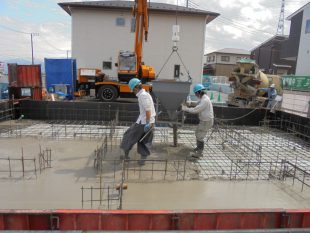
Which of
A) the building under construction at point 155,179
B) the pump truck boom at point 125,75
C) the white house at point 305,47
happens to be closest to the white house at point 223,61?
the white house at point 305,47

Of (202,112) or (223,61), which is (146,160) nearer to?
(202,112)

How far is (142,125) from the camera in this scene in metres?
4.98

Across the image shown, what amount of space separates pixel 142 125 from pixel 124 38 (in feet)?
44.3

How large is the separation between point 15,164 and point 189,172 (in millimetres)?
3205

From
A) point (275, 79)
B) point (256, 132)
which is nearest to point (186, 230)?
point (256, 132)

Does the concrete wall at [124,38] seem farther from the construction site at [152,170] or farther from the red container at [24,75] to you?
the construction site at [152,170]

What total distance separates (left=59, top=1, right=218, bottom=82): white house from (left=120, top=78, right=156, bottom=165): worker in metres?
13.0

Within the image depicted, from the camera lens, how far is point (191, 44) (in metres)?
17.7

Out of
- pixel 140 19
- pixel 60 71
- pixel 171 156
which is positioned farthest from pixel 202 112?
pixel 60 71

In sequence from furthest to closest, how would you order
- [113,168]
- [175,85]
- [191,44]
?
[191,44]
[175,85]
[113,168]

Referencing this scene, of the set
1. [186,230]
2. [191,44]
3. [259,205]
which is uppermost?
[191,44]

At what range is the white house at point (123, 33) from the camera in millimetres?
16984

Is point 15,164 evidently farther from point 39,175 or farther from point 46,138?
point 46,138

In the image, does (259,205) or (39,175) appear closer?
(259,205)
